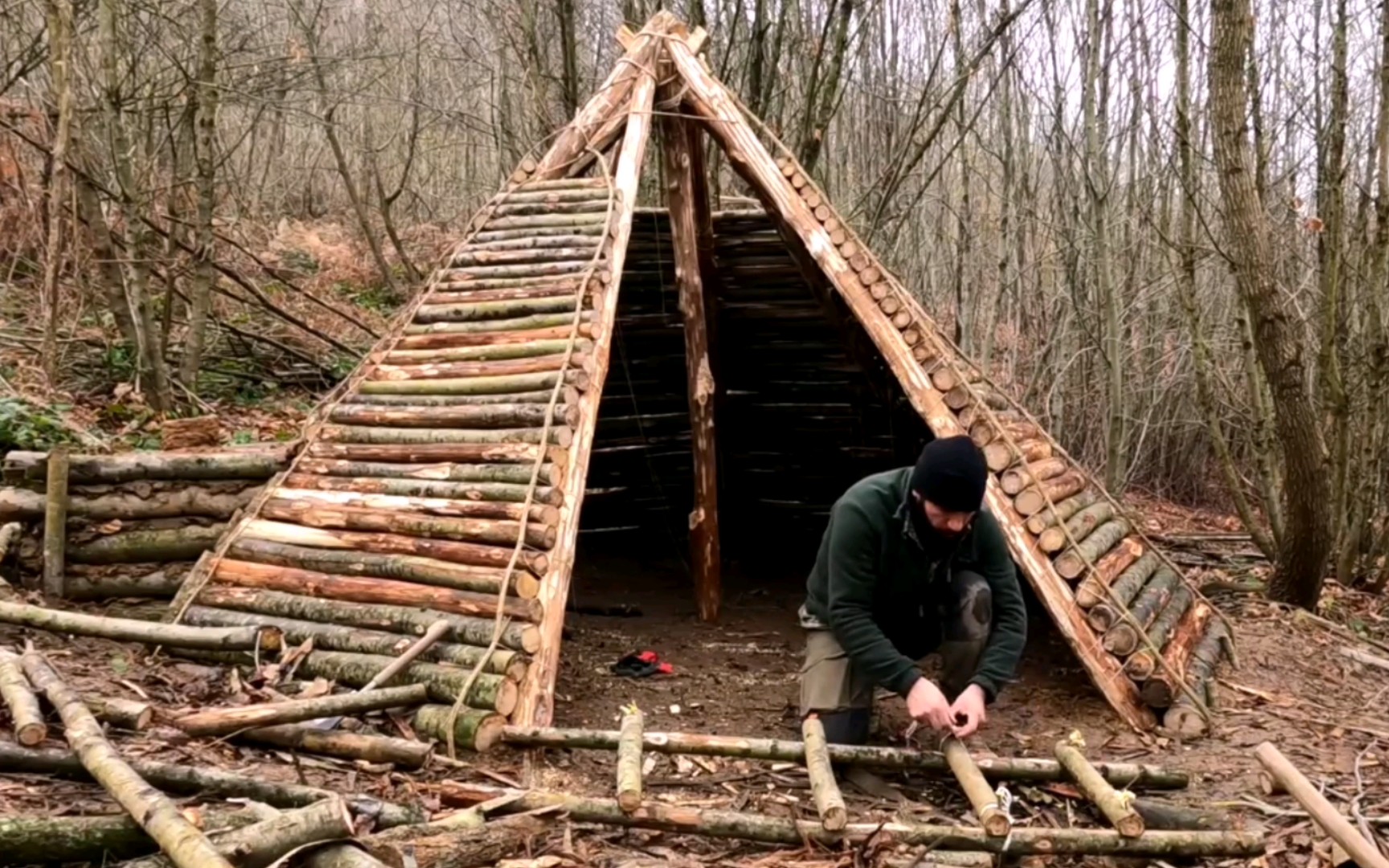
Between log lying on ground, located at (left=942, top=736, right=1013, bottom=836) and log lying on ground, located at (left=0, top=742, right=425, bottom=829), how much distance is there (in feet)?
5.09

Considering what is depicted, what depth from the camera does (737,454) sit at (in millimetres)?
8781

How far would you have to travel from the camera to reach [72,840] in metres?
2.46

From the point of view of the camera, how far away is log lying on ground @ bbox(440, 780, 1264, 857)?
9.83 ft

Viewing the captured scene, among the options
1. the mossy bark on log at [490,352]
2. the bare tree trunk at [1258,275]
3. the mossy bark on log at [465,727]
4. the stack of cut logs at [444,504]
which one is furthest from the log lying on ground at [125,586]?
the bare tree trunk at [1258,275]

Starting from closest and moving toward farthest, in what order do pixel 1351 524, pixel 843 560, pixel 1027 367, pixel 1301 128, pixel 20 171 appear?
1. pixel 843 560
2. pixel 1351 524
3. pixel 20 171
4. pixel 1301 128
5. pixel 1027 367

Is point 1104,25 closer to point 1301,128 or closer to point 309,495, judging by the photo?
point 1301,128

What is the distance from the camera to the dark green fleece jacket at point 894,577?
12.0 ft

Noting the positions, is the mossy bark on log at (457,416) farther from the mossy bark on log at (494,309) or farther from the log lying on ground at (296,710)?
the log lying on ground at (296,710)

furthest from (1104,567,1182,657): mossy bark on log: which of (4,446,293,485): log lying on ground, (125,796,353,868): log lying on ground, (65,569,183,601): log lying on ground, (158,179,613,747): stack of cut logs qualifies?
(65,569,183,601): log lying on ground

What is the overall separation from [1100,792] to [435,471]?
2861 mm

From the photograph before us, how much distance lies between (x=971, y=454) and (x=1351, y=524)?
5.70 meters

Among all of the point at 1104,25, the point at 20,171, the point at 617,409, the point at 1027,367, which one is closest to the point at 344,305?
the point at 20,171

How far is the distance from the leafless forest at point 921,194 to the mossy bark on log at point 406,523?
3.78m

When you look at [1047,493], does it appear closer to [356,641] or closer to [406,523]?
[406,523]
